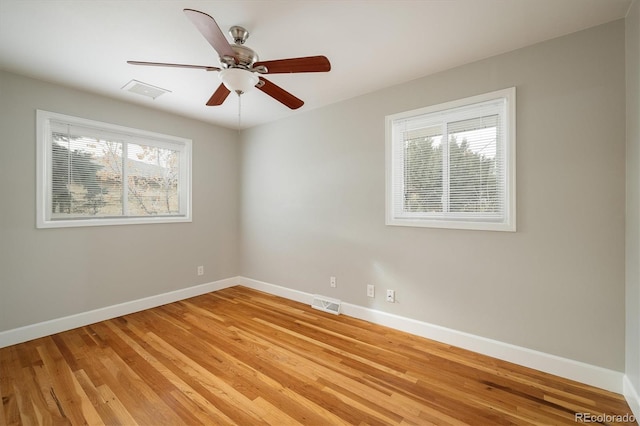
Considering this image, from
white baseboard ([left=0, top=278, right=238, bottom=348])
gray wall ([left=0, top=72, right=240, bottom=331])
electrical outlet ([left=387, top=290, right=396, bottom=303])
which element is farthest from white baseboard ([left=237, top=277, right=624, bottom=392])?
gray wall ([left=0, top=72, right=240, bottom=331])

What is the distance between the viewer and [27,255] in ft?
8.36

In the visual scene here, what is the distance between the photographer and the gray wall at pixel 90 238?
8.10ft

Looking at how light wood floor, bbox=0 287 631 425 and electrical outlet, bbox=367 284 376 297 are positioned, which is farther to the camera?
electrical outlet, bbox=367 284 376 297

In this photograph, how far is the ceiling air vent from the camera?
271 cm

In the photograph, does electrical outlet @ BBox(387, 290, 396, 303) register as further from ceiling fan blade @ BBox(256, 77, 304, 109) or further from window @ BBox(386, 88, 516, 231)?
ceiling fan blade @ BBox(256, 77, 304, 109)

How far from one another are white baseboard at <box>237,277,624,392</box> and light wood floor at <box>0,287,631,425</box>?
0.06 metres

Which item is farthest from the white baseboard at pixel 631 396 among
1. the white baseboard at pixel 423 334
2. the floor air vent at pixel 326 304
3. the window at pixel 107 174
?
the window at pixel 107 174

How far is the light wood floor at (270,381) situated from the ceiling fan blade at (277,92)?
7.14 feet

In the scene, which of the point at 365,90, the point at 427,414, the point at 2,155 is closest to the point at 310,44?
the point at 365,90

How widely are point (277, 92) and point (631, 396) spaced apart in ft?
10.4

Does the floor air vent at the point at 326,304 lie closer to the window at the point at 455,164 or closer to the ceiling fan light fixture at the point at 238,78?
the window at the point at 455,164

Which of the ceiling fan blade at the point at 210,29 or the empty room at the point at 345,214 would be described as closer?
the ceiling fan blade at the point at 210,29

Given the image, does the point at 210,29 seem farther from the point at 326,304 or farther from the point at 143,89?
the point at 326,304

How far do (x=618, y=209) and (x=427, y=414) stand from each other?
1.88m
